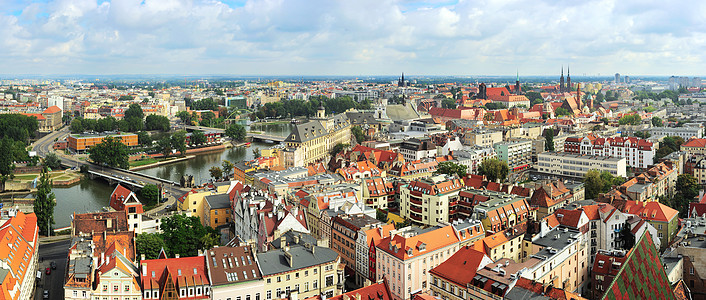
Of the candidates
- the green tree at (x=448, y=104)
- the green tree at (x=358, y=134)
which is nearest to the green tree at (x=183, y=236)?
the green tree at (x=358, y=134)

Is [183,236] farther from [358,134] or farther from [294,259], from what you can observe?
[358,134]

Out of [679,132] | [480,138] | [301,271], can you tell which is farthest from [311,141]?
[679,132]

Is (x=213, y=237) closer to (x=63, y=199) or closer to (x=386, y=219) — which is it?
(x=386, y=219)

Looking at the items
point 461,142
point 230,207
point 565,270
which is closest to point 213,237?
point 230,207

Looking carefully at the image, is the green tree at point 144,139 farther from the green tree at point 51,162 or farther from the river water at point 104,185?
the green tree at point 51,162

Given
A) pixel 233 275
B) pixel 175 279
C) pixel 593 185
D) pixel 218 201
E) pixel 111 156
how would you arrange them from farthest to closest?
pixel 111 156 < pixel 593 185 < pixel 218 201 < pixel 233 275 < pixel 175 279

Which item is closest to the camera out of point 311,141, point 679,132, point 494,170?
point 494,170
